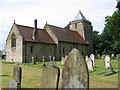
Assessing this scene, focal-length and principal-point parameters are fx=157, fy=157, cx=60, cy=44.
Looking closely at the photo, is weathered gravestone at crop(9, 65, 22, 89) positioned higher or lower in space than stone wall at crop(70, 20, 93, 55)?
lower

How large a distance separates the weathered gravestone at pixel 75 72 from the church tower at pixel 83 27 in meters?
37.4

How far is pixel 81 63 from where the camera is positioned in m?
4.75

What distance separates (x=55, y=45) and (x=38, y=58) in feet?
16.9

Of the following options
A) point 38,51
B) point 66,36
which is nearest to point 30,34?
point 38,51

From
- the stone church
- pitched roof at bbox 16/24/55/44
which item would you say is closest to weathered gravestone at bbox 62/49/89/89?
the stone church

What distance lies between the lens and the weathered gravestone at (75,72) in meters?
4.68

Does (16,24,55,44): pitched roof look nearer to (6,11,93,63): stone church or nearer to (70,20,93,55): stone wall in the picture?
(6,11,93,63): stone church

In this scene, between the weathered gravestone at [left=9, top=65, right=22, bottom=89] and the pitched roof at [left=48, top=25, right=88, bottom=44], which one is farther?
the pitched roof at [left=48, top=25, right=88, bottom=44]

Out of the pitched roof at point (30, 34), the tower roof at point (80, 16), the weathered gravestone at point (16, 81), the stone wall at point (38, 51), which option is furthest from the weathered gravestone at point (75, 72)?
the tower roof at point (80, 16)

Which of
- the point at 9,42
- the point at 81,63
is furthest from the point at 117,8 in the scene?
the point at 81,63

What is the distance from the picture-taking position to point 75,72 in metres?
4.82

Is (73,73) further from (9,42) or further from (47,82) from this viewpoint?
(9,42)

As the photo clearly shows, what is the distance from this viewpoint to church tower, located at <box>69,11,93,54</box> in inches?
1677

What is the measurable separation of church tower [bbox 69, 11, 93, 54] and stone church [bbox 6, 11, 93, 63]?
223 cm
